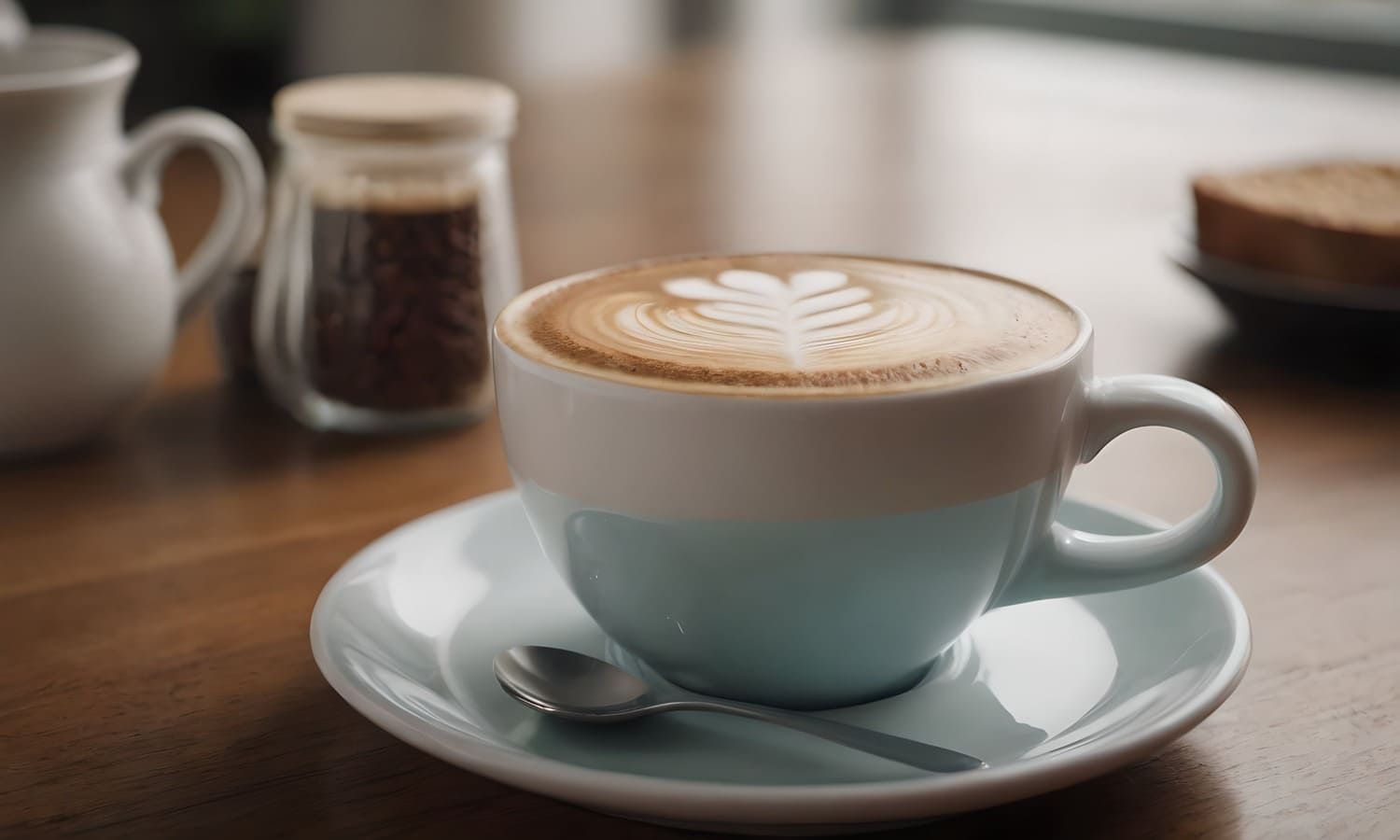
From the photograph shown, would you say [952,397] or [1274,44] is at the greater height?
[952,397]

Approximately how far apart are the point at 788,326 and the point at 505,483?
27 cm

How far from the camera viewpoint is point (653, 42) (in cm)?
318

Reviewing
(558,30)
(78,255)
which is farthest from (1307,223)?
(558,30)

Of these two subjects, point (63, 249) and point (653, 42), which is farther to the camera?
point (653, 42)

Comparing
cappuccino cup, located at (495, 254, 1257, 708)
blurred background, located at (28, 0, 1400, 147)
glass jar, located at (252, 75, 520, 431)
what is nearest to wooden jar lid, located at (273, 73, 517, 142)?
glass jar, located at (252, 75, 520, 431)

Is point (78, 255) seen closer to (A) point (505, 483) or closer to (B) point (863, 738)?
(A) point (505, 483)

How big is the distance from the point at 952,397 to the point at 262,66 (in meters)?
2.21

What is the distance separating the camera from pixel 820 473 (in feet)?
1.46

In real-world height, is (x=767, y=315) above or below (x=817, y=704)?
above

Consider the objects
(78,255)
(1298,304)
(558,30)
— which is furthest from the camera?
(558,30)

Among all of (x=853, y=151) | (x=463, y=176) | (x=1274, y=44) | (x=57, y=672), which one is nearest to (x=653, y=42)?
(x=1274, y=44)

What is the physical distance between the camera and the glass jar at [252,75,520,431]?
2.58 ft

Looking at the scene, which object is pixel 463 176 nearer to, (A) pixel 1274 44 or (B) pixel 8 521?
(B) pixel 8 521

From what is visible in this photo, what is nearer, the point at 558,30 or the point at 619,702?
the point at 619,702
